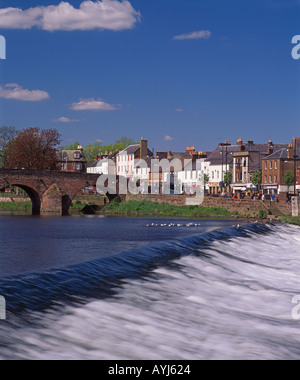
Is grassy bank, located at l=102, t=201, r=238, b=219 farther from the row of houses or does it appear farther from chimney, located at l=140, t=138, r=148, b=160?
chimney, located at l=140, t=138, r=148, b=160

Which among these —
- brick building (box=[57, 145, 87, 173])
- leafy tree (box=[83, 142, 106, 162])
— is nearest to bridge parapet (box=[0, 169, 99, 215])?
brick building (box=[57, 145, 87, 173])

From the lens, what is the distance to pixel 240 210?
62.5 meters

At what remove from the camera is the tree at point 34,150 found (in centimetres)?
8569

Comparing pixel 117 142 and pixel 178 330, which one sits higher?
pixel 117 142

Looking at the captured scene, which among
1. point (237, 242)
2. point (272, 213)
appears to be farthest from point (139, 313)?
point (272, 213)

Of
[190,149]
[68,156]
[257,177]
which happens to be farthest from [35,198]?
[68,156]

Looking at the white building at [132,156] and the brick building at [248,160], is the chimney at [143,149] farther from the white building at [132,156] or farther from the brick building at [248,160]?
the brick building at [248,160]

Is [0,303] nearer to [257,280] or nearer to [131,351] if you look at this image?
[131,351]

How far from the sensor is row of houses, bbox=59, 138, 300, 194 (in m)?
86.9

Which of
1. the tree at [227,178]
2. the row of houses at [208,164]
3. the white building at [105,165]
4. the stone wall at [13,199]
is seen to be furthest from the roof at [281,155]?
the white building at [105,165]

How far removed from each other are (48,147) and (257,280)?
→ 77652 millimetres

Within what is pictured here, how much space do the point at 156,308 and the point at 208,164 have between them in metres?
99.4

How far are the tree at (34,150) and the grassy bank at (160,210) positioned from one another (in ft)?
54.6
